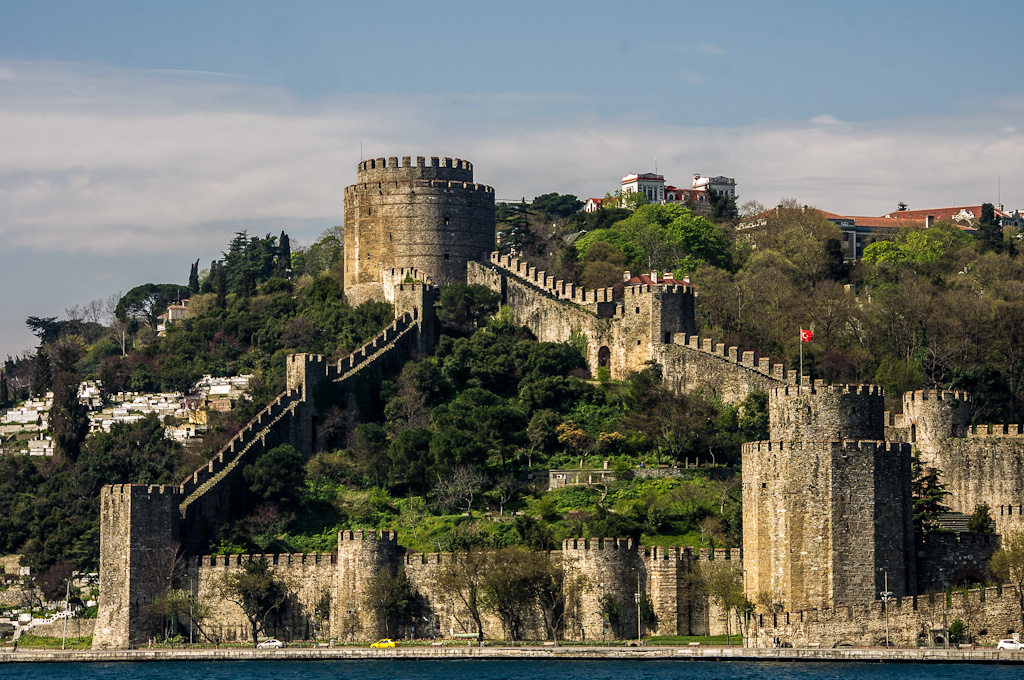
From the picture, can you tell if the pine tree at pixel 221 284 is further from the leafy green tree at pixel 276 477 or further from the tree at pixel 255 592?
the tree at pixel 255 592

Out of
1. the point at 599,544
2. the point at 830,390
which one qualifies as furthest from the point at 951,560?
the point at 599,544

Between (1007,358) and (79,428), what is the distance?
131 feet

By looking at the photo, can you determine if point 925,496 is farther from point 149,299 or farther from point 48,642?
point 149,299

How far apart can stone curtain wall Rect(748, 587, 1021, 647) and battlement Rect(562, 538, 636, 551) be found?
7811 millimetres

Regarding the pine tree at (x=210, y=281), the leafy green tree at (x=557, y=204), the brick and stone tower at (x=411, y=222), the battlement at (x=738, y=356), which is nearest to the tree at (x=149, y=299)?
the pine tree at (x=210, y=281)

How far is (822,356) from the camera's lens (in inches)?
3536

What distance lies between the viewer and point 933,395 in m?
78.5

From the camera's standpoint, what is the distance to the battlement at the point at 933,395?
7850 cm

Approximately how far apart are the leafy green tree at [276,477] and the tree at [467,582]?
9903mm

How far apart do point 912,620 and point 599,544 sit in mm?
11681

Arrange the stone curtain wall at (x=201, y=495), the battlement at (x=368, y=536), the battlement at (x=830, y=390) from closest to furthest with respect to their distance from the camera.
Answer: the battlement at (x=830, y=390), the battlement at (x=368, y=536), the stone curtain wall at (x=201, y=495)

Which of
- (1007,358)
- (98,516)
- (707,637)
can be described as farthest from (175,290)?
(707,637)

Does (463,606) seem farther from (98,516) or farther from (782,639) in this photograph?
(98,516)

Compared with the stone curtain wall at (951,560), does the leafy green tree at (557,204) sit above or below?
above
